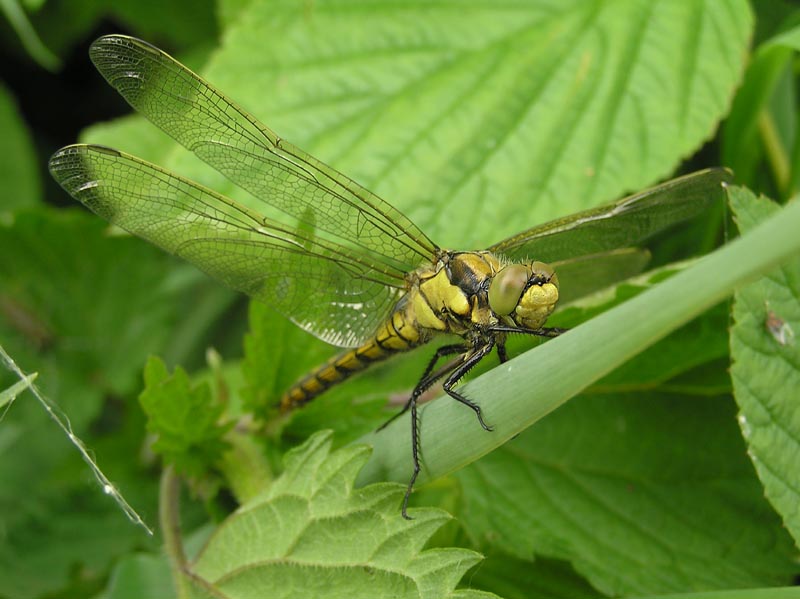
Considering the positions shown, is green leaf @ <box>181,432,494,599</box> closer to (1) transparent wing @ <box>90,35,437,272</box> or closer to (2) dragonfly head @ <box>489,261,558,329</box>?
(2) dragonfly head @ <box>489,261,558,329</box>

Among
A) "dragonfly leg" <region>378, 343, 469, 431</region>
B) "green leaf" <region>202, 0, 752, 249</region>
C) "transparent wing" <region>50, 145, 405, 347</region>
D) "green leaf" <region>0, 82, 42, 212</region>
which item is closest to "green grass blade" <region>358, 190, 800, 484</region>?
"dragonfly leg" <region>378, 343, 469, 431</region>

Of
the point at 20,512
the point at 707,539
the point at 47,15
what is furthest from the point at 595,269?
the point at 47,15

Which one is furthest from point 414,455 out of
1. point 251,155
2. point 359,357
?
point 251,155

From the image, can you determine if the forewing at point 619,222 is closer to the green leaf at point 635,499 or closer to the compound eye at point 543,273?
the compound eye at point 543,273

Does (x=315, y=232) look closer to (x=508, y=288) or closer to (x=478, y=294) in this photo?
(x=478, y=294)

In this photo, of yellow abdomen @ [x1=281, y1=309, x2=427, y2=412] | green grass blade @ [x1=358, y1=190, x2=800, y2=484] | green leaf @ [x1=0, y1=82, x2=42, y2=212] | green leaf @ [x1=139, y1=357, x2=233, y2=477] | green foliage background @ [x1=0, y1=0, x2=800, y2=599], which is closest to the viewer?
green grass blade @ [x1=358, y1=190, x2=800, y2=484]

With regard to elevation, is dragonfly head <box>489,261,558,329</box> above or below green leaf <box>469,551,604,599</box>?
above
